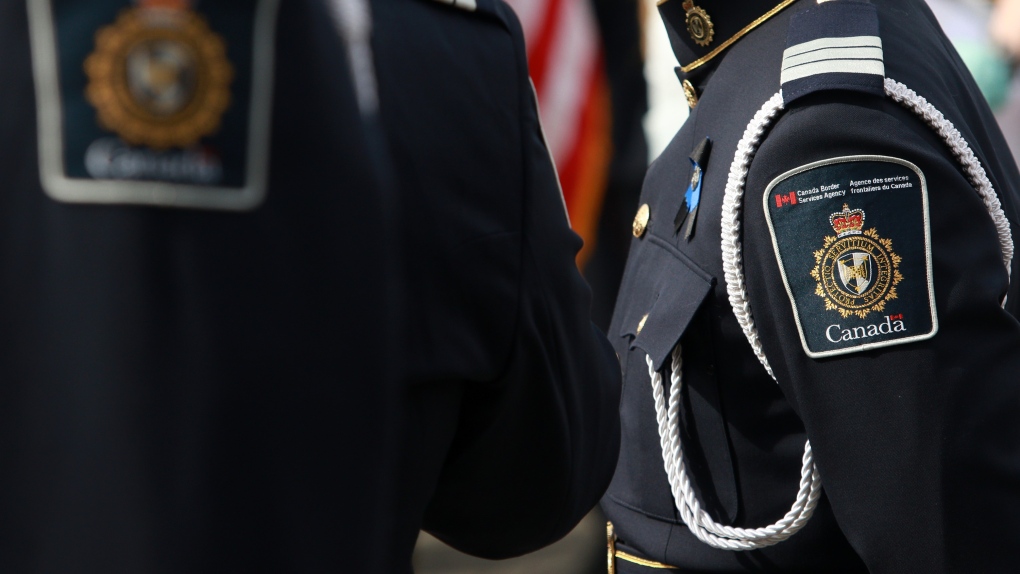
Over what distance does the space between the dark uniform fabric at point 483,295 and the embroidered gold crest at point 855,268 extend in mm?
285

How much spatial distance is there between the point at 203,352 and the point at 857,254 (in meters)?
0.75

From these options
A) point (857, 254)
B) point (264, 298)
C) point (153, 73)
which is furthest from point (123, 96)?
point (857, 254)

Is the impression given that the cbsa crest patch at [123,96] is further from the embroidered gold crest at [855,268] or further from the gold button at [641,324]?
the gold button at [641,324]

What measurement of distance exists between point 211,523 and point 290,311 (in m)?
0.17

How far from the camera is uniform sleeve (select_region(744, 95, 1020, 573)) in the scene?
115cm

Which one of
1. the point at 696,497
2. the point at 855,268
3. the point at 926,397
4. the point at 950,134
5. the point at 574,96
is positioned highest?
the point at 574,96

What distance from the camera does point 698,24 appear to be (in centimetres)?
155

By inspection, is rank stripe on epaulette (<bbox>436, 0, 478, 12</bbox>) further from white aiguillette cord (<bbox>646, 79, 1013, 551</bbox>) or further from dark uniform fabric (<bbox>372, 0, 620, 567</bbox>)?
white aiguillette cord (<bbox>646, 79, 1013, 551</bbox>)

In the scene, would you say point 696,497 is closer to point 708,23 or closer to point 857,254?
point 857,254

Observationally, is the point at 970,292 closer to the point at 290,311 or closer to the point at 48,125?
the point at 290,311

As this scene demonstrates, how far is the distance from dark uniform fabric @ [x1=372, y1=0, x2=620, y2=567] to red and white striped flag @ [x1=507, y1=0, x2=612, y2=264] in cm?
285

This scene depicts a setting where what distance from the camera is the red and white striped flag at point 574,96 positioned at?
3.87m

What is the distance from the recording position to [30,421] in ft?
2.46

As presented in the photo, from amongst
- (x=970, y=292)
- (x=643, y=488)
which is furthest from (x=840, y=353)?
(x=643, y=488)
